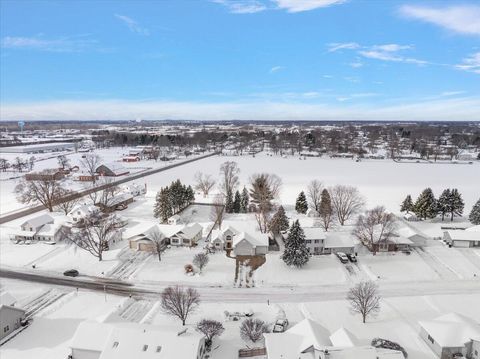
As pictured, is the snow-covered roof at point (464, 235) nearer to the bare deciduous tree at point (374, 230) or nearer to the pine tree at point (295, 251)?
the bare deciduous tree at point (374, 230)

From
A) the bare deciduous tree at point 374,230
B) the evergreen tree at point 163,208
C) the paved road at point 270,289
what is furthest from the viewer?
the evergreen tree at point 163,208

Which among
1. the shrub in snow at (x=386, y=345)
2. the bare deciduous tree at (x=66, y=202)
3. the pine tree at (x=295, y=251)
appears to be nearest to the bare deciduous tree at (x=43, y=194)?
the bare deciduous tree at (x=66, y=202)

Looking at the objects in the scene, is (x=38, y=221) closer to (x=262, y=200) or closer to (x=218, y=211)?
(x=218, y=211)

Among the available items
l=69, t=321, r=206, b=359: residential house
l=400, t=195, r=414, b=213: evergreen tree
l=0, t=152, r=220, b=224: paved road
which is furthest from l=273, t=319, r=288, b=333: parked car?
l=0, t=152, r=220, b=224: paved road

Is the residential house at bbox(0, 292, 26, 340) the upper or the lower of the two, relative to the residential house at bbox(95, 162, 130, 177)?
lower

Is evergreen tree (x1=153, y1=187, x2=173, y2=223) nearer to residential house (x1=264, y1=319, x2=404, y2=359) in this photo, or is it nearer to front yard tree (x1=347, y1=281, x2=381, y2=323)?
front yard tree (x1=347, y1=281, x2=381, y2=323)

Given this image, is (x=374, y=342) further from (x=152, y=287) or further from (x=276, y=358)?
(x=152, y=287)

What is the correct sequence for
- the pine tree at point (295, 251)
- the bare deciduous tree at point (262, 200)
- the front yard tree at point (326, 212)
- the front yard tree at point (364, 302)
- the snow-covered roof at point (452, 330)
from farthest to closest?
the bare deciduous tree at point (262, 200) < the front yard tree at point (326, 212) < the pine tree at point (295, 251) < the front yard tree at point (364, 302) < the snow-covered roof at point (452, 330)

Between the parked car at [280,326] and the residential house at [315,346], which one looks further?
the parked car at [280,326]
